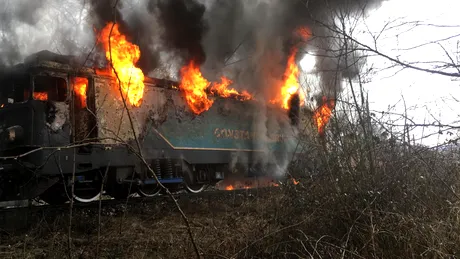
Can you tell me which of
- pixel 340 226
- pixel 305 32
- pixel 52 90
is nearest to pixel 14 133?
pixel 52 90

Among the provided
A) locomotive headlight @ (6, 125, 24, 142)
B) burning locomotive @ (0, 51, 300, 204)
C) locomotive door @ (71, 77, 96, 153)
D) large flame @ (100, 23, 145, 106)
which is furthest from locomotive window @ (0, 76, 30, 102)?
large flame @ (100, 23, 145, 106)

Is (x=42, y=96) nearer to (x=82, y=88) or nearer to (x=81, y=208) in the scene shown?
(x=82, y=88)

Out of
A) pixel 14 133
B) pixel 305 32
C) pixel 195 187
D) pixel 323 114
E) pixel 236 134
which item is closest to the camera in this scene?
pixel 323 114

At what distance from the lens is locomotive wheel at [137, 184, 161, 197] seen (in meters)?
10.5

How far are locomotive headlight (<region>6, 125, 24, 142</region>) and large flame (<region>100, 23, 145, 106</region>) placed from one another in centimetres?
248

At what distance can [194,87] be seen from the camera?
37.7 ft

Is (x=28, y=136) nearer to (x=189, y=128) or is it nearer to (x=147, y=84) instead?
(x=147, y=84)

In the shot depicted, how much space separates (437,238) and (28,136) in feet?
26.6

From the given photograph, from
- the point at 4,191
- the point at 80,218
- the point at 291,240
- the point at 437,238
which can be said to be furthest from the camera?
the point at 4,191

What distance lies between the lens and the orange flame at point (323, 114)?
6802 millimetres

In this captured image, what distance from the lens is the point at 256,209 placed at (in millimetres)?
7547

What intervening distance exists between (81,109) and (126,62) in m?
1.65

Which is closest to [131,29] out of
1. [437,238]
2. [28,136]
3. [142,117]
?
[142,117]

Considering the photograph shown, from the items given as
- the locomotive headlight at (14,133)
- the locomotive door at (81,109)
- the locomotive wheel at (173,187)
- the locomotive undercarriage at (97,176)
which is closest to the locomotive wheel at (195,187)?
the locomotive undercarriage at (97,176)
